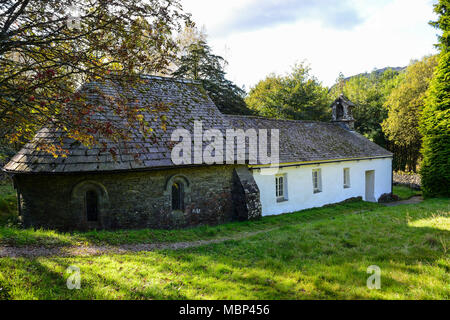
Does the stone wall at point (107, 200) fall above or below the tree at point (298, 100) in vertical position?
below

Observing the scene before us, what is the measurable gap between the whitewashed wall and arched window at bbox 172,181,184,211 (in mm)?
4141

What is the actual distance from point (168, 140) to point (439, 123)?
18651 millimetres

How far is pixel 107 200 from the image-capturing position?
395 inches

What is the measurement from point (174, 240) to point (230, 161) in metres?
4.70

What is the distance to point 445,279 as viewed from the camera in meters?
5.18

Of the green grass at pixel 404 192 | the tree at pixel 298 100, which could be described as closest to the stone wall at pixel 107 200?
the green grass at pixel 404 192

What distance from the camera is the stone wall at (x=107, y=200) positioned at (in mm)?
9859

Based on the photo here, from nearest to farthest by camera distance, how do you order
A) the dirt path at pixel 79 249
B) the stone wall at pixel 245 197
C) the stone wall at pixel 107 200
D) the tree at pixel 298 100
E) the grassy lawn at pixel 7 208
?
the dirt path at pixel 79 249 → the stone wall at pixel 107 200 → the grassy lawn at pixel 7 208 → the stone wall at pixel 245 197 → the tree at pixel 298 100

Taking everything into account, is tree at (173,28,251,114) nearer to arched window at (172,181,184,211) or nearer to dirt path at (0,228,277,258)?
arched window at (172,181,184,211)

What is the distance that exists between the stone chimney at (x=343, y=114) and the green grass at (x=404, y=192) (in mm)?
7171

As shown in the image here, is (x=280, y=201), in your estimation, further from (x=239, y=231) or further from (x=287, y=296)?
(x=287, y=296)

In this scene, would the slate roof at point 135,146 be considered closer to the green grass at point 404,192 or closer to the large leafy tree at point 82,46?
the large leafy tree at point 82,46

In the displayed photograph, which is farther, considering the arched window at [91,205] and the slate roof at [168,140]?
the arched window at [91,205]
